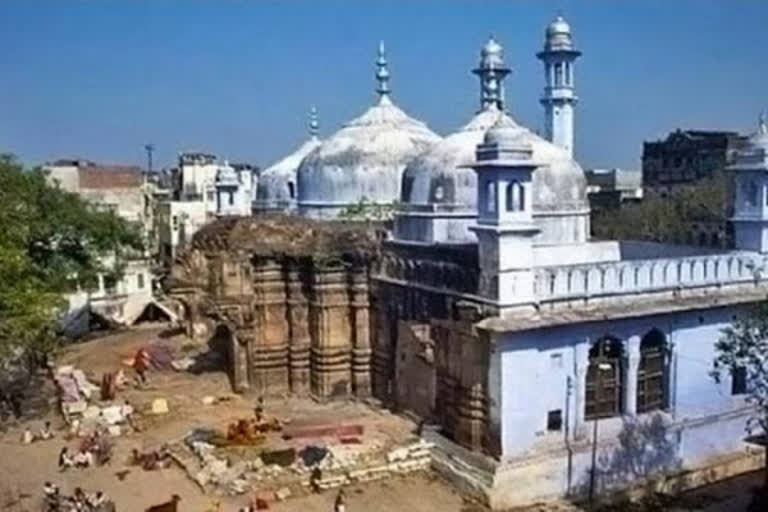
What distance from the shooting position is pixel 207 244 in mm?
20797

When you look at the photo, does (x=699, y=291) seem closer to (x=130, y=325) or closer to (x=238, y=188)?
(x=238, y=188)

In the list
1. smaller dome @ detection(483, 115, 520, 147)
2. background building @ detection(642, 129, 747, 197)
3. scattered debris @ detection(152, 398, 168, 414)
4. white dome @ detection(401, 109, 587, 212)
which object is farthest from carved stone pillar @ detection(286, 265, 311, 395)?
background building @ detection(642, 129, 747, 197)

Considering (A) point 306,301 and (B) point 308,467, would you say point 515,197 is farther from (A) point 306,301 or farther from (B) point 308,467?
(A) point 306,301

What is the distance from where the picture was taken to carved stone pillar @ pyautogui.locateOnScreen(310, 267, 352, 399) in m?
19.9

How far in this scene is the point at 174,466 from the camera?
52.9ft

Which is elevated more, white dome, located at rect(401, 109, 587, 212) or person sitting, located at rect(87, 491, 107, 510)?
white dome, located at rect(401, 109, 587, 212)

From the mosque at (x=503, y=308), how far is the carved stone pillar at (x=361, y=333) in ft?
0.12

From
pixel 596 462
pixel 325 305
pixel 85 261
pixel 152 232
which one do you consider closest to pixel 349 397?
pixel 325 305

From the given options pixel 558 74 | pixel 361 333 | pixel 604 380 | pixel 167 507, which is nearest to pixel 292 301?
pixel 361 333

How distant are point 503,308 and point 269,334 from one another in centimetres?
775

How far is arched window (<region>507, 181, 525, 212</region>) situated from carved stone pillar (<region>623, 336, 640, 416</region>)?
3.30 metres

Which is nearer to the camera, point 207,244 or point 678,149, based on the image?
point 207,244

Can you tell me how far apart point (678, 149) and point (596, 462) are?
37.6 meters

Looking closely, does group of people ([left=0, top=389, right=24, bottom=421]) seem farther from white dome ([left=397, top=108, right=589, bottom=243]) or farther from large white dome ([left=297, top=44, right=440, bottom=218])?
white dome ([left=397, top=108, right=589, bottom=243])
